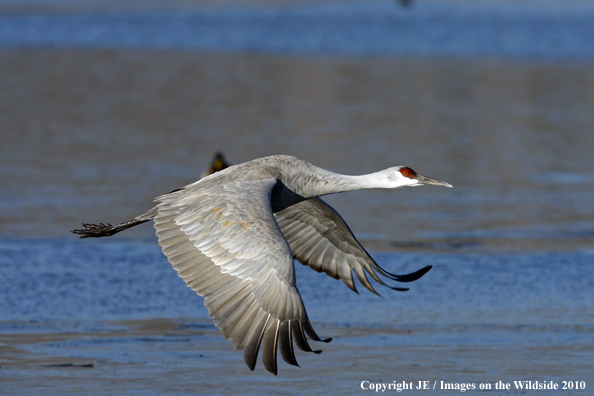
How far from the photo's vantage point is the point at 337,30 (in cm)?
3569

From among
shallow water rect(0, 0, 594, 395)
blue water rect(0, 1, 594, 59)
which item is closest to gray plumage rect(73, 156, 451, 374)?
shallow water rect(0, 0, 594, 395)

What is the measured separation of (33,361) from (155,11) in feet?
128

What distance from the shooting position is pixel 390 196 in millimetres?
12695

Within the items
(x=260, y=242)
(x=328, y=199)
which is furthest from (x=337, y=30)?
(x=260, y=242)

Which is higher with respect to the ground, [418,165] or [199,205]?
[199,205]

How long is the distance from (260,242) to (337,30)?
1191 inches

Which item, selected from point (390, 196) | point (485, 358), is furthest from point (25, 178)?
point (485, 358)

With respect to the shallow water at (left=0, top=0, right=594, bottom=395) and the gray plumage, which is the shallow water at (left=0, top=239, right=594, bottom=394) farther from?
the gray plumage

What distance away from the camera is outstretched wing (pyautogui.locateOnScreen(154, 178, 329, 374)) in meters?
5.59

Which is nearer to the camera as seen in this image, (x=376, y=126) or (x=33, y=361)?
(x=33, y=361)

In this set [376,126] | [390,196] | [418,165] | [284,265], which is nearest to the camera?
[284,265]

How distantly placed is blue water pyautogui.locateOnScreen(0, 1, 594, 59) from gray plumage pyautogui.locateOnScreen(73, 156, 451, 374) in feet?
70.8

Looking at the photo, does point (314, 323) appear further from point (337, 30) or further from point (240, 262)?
point (337, 30)

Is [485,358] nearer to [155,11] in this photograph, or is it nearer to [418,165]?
[418,165]
